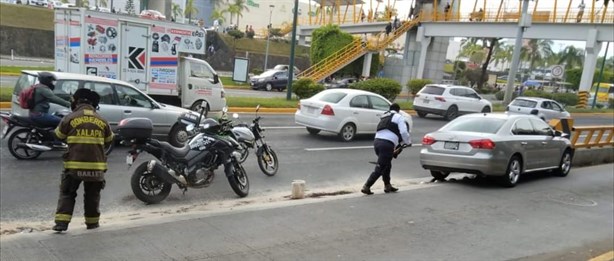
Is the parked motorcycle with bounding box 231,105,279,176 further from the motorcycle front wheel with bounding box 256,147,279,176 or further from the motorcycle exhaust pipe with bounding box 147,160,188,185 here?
the motorcycle exhaust pipe with bounding box 147,160,188,185

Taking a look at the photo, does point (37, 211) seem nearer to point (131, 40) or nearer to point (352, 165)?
point (352, 165)

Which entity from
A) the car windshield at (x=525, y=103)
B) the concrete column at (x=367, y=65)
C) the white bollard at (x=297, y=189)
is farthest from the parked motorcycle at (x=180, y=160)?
the concrete column at (x=367, y=65)

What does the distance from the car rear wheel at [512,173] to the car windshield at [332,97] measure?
568 centimetres

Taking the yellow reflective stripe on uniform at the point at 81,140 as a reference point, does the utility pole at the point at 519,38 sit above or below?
above

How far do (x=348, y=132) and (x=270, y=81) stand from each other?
69.5 ft

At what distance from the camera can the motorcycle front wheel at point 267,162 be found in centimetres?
1000

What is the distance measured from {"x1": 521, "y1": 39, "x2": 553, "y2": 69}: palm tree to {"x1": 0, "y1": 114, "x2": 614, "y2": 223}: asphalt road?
84599 mm

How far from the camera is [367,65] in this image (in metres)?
45.0

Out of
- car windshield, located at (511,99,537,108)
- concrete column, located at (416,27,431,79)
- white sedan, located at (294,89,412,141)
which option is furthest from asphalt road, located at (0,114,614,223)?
concrete column, located at (416,27,431,79)

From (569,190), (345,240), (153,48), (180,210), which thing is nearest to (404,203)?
(345,240)

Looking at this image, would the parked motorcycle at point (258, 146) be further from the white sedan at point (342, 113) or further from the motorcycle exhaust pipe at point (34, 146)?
the white sedan at point (342, 113)

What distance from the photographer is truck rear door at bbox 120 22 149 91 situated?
14.8 m

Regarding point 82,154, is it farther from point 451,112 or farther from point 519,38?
point 519,38

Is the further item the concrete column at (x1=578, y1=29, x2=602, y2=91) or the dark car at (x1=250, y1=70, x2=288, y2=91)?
the dark car at (x1=250, y1=70, x2=288, y2=91)
